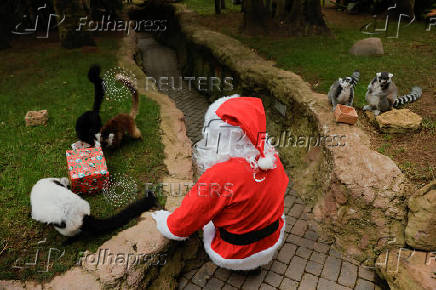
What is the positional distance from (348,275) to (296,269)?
655 millimetres

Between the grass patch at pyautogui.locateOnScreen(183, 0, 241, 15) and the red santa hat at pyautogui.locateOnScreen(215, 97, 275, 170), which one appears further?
the grass patch at pyautogui.locateOnScreen(183, 0, 241, 15)

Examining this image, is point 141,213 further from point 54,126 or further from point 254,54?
→ point 254,54

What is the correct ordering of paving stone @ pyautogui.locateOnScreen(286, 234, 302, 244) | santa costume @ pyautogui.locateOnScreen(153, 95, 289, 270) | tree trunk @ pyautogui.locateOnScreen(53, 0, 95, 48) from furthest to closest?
tree trunk @ pyautogui.locateOnScreen(53, 0, 95, 48) → paving stone @ pyautogui.locateOnScreen(286, 234, 302, 244) → santa costume @ pyautogui.locateOnScreen(153, 95, 289, 270)

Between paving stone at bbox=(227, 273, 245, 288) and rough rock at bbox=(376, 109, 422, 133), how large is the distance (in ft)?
10.6

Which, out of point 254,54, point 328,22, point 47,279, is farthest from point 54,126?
point 328,22

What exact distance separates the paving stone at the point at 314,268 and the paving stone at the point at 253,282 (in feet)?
1.96

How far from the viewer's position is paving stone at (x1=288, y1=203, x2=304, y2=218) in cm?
511

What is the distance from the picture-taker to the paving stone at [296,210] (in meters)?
5.11

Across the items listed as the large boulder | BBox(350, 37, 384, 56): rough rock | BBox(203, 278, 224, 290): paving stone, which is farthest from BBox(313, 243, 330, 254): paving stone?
BBox(350, 37, 384, 56): rough rock

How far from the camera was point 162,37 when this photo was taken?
17.1 m

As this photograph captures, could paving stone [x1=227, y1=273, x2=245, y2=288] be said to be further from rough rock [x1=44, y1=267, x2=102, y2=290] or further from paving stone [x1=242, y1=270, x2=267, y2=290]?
rough rock [x1=44, y1=267, x2=102, y2=290]

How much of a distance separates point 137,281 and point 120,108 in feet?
14.4

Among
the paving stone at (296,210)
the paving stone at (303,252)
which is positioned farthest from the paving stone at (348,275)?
Answer: the paving stone at (296,210)

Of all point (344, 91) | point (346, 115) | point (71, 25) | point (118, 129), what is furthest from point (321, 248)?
point (71, 25)
